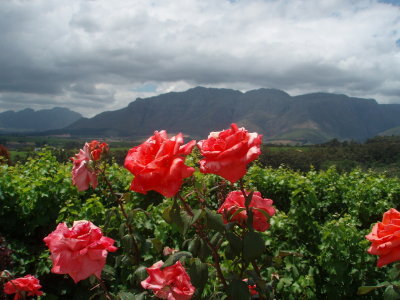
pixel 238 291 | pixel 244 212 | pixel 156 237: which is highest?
pixel 244 212

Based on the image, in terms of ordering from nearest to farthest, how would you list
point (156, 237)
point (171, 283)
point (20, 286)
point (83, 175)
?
point (171, 283)
point (83, 175)
point (20, 286)
point (156, 237)

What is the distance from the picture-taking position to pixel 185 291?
52.7 inches

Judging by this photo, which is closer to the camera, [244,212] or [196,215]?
[196,215]

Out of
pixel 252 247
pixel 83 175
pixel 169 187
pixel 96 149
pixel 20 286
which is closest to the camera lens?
pixel 169 187

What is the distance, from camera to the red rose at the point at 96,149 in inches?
70.2

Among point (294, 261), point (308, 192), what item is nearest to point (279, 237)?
point (294, 261)

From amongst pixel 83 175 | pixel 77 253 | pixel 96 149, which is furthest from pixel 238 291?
pixel 96 149

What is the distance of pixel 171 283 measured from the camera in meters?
1.38

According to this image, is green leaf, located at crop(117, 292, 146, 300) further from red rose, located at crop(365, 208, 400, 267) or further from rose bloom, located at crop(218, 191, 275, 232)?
red rose, located at crop(365, 208, 400, 267)

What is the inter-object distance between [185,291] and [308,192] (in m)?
3.86

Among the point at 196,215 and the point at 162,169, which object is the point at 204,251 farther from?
the point at 162,169

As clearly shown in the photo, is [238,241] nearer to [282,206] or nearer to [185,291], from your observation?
[185,291]

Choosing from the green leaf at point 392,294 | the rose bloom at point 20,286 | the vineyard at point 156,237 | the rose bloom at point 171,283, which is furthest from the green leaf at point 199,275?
the rose bloom at point 20,286

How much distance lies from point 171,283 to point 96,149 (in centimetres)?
82
